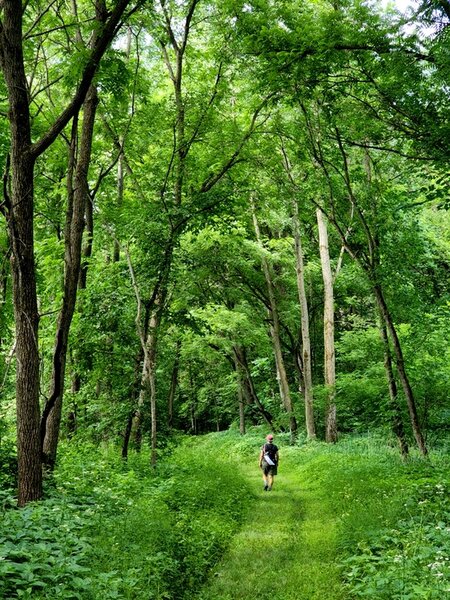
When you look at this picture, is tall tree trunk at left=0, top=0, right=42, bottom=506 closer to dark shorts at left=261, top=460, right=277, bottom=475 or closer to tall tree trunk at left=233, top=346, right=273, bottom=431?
dark shorts at left=261, top=460, right=277, bottom=475

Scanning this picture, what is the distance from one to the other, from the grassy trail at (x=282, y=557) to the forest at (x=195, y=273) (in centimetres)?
5

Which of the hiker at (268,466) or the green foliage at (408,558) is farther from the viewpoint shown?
the hiker at (268,466)

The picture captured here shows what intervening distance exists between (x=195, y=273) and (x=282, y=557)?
7.62m

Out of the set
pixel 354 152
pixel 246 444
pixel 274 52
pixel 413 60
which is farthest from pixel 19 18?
pixel 246 444

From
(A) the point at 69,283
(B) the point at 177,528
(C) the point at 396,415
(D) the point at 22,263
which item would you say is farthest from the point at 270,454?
(D) the point at 22,263

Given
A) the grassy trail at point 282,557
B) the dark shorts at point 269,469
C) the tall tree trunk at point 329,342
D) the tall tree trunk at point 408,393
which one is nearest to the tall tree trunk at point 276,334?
the tall tree trunk at point 329,342

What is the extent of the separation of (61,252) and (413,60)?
8.42 meters

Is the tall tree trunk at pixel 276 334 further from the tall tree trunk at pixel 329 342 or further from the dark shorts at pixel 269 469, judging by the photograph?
the dark shorts at pixel 269 469

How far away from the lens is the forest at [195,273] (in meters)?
5.57

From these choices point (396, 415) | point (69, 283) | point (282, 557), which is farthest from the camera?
point (396, 415)

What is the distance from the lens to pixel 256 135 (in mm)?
12469

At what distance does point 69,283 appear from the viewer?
735 centimetres

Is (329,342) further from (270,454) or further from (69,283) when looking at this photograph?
(69,283)

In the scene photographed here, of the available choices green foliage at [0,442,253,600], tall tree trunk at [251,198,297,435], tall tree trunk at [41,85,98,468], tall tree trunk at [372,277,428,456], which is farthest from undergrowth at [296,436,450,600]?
tall tree trunk at [251,198,297,435]
